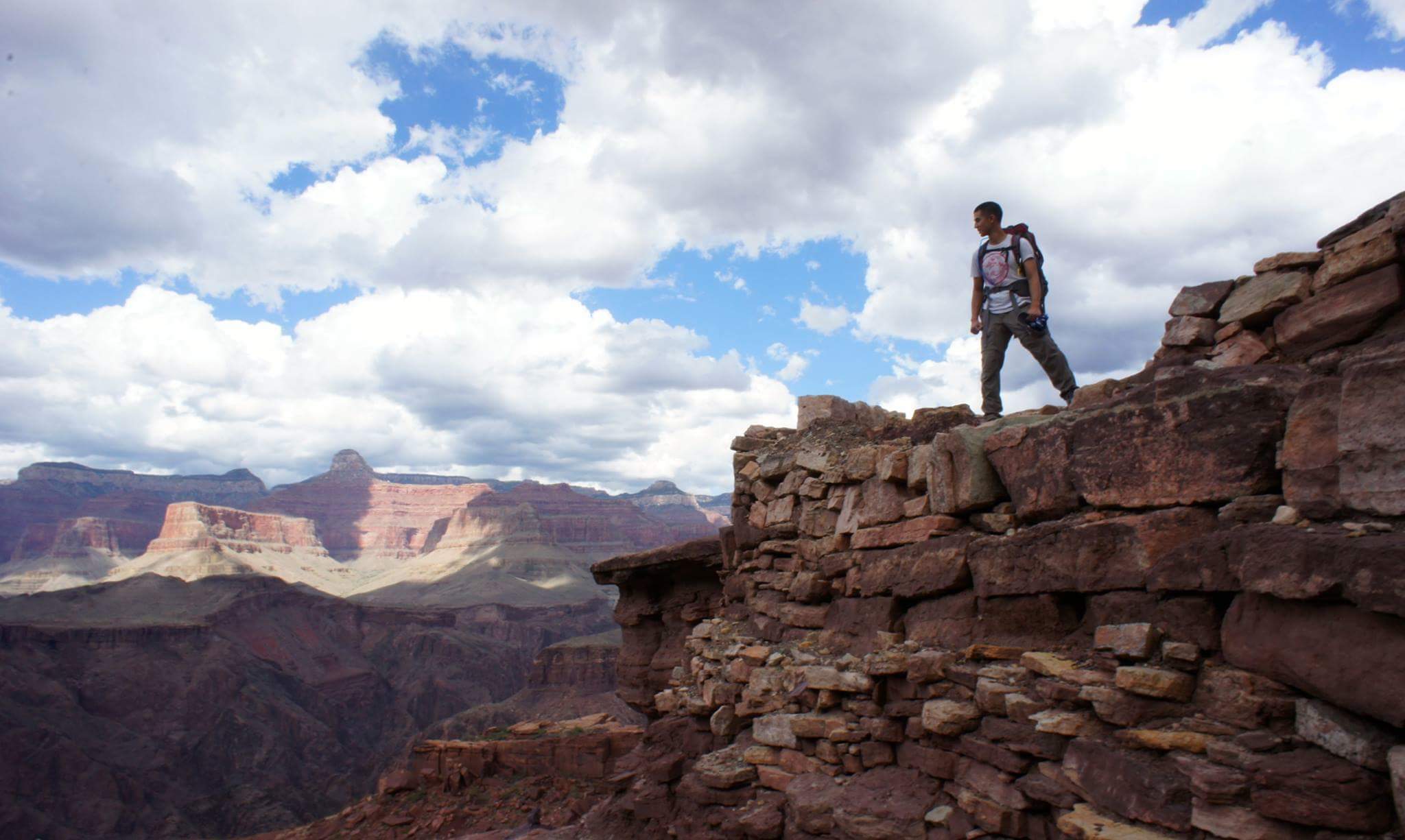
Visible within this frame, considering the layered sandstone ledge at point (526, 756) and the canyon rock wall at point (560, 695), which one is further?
the canyon rock wall at point (560, 695)

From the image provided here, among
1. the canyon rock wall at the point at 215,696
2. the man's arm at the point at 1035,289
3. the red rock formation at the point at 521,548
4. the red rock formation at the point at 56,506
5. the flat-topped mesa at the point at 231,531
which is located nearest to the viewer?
the man's arm at the point at 1035,289

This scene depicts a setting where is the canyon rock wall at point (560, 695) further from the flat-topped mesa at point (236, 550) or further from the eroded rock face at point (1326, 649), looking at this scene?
the flat-topped mesa at point (236, 550)

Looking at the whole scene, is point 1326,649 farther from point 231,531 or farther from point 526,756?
point 231,531

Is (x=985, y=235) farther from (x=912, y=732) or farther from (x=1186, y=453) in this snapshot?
(x=912, y=732)

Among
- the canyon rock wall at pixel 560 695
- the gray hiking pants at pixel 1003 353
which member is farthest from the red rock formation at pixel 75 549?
the gray hiking pants at pixel 1003 353

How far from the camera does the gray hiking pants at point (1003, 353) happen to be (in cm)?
704

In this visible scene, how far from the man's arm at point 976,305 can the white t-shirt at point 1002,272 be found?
0.18 ft

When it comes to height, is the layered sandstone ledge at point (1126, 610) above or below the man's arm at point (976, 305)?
below

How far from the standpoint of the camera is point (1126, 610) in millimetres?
4809

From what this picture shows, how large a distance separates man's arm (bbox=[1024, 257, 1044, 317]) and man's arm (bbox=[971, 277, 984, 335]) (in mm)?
525

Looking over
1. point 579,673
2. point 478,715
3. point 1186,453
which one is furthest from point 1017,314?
point 579,673

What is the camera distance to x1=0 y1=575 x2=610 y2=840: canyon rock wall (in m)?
53.6

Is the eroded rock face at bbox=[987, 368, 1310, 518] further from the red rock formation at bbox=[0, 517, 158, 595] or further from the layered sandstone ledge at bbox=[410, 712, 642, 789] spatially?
the red rock formation at bbox=[0, 517, 158, 595]

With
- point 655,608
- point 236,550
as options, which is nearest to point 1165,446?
point 655,608
